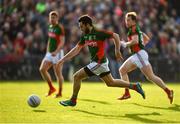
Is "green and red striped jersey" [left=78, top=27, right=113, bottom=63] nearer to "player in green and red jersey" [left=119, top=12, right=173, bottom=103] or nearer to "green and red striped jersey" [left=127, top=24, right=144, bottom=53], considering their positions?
"player in green and red jersey" [left=119, top=12, right=173, bottom=103]

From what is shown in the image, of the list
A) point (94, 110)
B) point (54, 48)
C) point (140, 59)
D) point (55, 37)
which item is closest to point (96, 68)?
point (94, 110)

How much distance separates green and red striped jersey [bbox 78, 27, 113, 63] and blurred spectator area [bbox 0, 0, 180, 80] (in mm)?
11317

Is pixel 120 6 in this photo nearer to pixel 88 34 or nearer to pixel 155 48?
pixel 155 48

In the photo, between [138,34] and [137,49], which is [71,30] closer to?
[137,49]

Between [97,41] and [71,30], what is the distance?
12604 mm

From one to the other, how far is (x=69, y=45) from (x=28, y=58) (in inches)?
77.4

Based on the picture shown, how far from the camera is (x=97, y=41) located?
13.1 meters

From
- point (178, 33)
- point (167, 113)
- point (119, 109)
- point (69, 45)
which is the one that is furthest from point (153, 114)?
point (178, 33)

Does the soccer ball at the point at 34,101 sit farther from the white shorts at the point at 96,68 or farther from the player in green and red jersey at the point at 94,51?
the white shorts at the point at 96,68

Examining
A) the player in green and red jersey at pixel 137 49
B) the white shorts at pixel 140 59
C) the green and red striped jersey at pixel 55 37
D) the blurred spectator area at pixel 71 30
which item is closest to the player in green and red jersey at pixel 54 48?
the green and red striped jersey at pixel 55 37

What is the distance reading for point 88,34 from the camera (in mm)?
13133

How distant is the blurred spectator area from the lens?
25000mm

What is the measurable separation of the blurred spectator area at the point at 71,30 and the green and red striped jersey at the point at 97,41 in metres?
11.3

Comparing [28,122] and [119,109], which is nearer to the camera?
[28,122]
